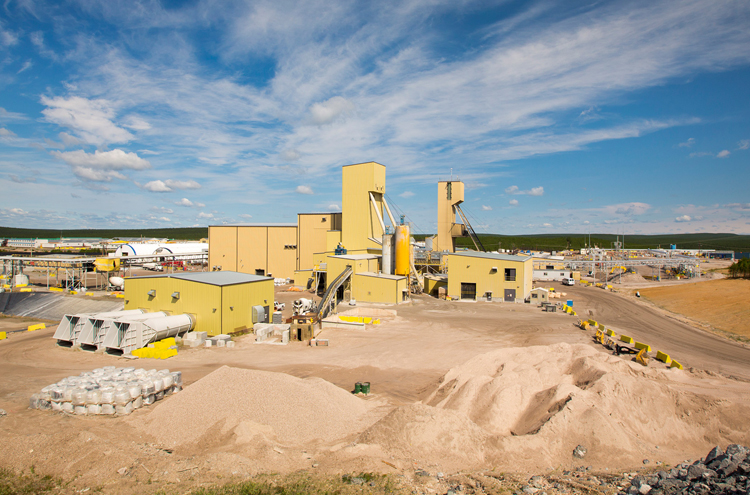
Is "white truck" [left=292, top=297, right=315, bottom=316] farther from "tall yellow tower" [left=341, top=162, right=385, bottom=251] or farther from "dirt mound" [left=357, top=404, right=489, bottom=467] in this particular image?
"dirt mound" [left=357, top=404, right=489, bottom=467]

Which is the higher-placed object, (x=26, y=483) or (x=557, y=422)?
(x=557, y=422)

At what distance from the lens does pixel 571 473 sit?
9031 millimetres

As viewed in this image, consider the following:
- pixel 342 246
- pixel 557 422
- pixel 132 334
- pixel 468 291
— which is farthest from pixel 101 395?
pixel 342 246

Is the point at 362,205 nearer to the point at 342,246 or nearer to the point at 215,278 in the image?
the point at 342,246

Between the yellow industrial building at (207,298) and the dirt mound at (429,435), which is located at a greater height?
the yellow industrial building at (207,298)

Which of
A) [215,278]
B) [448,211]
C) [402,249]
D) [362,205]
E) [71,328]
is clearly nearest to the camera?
[71,328]

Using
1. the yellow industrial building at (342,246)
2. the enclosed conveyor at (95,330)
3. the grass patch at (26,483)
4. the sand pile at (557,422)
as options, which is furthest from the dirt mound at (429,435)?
the yellow industrial building at (342,246)

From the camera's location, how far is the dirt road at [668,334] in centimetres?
2008

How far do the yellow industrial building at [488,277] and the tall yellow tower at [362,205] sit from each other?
9.64m

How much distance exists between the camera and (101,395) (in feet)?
42.7

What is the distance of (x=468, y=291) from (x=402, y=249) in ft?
25.8

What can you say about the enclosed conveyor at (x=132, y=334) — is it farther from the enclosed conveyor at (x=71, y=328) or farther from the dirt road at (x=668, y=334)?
the dirt road at (x=668, y=334)

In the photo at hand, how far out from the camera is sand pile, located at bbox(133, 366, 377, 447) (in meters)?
11.0

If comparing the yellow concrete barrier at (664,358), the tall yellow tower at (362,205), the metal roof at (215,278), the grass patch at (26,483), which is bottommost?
the yellow concrete barrier at (664,358)
